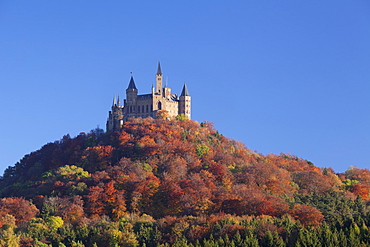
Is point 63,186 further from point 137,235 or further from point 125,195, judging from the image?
point 137,235

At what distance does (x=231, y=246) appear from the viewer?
74125mm

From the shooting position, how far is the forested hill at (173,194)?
80.9m

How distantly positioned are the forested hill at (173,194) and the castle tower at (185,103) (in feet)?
11.8

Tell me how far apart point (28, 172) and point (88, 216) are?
1180 inches

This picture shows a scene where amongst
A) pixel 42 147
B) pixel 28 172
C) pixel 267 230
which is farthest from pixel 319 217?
pixel 42 147

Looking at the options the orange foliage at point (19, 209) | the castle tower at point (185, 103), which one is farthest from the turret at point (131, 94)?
the orange foliage at point (19, 209)

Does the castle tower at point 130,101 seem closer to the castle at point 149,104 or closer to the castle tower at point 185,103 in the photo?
the castle at point 149,104

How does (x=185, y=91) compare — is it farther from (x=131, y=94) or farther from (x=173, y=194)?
(x=173, y=194)

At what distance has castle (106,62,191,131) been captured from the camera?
420ft

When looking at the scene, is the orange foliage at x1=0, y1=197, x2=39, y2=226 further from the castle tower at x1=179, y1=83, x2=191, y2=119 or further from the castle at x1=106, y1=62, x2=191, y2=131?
the castle tower at x1=179, y1=83, x2=191, y2=119

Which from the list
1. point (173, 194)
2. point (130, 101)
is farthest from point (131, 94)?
point (173, 194)

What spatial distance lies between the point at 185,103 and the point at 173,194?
3371cm

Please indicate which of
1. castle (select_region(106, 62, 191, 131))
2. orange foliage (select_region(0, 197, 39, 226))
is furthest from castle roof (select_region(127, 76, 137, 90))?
orange foliage (select_region(0, 197, 39, 226))

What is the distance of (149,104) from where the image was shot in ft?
420
